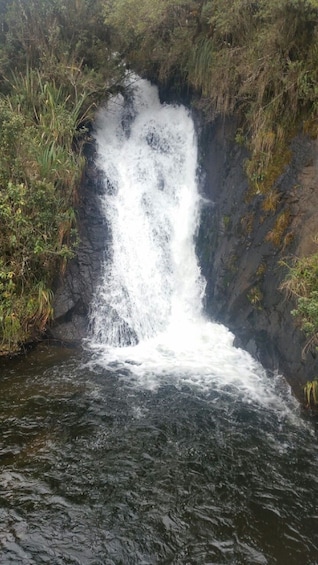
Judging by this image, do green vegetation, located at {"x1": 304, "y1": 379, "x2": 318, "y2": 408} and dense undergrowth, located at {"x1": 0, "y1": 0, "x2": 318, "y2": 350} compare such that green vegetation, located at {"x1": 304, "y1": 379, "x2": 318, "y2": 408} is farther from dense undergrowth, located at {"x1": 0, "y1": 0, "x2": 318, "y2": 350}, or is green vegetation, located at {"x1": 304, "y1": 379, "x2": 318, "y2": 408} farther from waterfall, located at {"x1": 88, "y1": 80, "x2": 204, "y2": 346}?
waterfall, located at {"x1": 88, "y1": 80, "x2": 204, "y2": 346}

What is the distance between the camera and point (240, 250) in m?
8.30

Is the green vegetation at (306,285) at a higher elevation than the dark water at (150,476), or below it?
higher

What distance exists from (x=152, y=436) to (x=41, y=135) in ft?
21.6

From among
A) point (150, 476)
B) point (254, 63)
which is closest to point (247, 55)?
point (254, 63)

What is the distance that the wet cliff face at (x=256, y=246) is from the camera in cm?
682

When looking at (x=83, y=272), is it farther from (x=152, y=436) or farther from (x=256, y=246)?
(x=152, y=436)

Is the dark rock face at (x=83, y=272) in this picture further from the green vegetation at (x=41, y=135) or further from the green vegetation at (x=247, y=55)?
the green vegetation at (x=247, y=55)

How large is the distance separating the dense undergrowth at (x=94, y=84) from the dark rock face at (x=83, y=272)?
36 cm

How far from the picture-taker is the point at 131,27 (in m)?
9.67

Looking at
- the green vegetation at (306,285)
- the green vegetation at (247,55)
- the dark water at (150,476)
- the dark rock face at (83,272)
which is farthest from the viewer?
the dark rock face at (83,272)

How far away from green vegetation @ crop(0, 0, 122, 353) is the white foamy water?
106 cm

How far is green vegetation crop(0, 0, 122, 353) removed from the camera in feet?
24.2

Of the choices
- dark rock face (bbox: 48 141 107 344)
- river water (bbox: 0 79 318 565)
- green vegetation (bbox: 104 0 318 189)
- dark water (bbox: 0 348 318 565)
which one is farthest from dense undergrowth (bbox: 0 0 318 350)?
dark water (bbox: 0 348 318 565)

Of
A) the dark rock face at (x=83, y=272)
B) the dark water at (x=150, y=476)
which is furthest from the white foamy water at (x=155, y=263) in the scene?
the dark water at (x=150, y=476)
